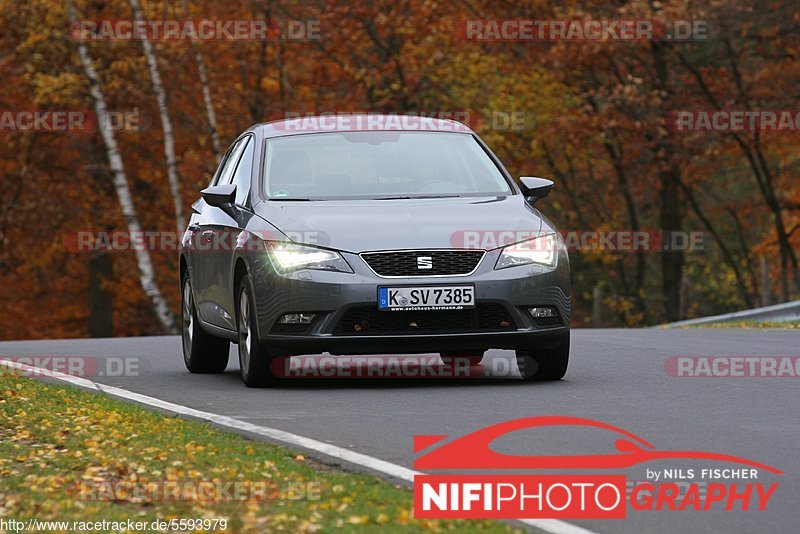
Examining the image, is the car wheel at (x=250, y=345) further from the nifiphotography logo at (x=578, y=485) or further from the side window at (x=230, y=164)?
the nifiphotography logo at (x=578, y=485)

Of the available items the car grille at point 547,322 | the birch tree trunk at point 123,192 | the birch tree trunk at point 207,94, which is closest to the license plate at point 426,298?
the car grille at point 547,322

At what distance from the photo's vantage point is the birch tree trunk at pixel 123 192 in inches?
1393

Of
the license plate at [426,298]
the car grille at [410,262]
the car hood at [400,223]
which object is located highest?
the car hood at [400,223]

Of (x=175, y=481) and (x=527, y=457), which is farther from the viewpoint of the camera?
(x=527, y=457)

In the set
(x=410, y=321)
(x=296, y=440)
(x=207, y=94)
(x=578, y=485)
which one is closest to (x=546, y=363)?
(x=410, y=321)

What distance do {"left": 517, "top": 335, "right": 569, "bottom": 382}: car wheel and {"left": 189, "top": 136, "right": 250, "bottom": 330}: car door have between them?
213 cm

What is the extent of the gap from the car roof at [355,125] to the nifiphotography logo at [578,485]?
4805 millimetres

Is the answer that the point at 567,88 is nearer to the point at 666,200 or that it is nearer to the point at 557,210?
the point at 666,200

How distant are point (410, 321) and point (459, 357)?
109 inches

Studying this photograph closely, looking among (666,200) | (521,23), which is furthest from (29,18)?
(666,200)

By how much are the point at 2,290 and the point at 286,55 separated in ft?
31.9

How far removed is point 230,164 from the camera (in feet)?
46.2

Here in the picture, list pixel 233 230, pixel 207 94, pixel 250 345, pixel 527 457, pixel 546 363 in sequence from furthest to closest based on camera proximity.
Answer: pixel 207 94
pixel 233 230
pixel 546 363
pixel 250 345
pixel 527 457

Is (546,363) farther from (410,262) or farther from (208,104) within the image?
(208,104)
